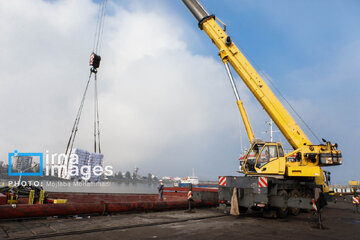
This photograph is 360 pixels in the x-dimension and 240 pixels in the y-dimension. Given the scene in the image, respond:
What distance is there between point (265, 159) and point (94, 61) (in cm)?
1029

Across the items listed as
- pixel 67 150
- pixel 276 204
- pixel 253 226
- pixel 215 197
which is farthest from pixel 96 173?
pixel 276 204

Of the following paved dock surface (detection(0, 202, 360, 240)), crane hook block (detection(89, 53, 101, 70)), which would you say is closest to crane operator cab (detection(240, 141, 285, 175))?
paved dock surface (detection(0, 202, 360, 240))

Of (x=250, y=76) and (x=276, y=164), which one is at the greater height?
(x=250, y=76)

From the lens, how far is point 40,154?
22.5 metres

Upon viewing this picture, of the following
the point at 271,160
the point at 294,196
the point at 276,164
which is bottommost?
the point at 294,196

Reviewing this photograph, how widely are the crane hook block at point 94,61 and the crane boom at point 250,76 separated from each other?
6.68 meters

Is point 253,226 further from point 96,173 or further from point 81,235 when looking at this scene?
point 96,173

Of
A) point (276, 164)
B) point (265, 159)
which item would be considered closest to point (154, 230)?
point (265, 159)

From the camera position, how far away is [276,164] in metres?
Answer: 11.5

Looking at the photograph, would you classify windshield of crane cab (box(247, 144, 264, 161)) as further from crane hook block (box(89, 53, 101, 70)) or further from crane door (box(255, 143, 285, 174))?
crane hook block (box(89, 53, 101, 70))

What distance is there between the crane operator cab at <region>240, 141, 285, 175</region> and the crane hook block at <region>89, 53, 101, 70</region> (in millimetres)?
9413

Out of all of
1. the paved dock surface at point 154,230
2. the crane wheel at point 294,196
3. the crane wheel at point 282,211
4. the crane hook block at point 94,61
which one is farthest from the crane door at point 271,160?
the crane hook block at point 94,61

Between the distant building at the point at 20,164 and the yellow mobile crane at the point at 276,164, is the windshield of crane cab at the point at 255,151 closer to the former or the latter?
the yellow mobile crane at the point at 276,164

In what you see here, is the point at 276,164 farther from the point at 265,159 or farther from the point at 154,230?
the point at 154,230
